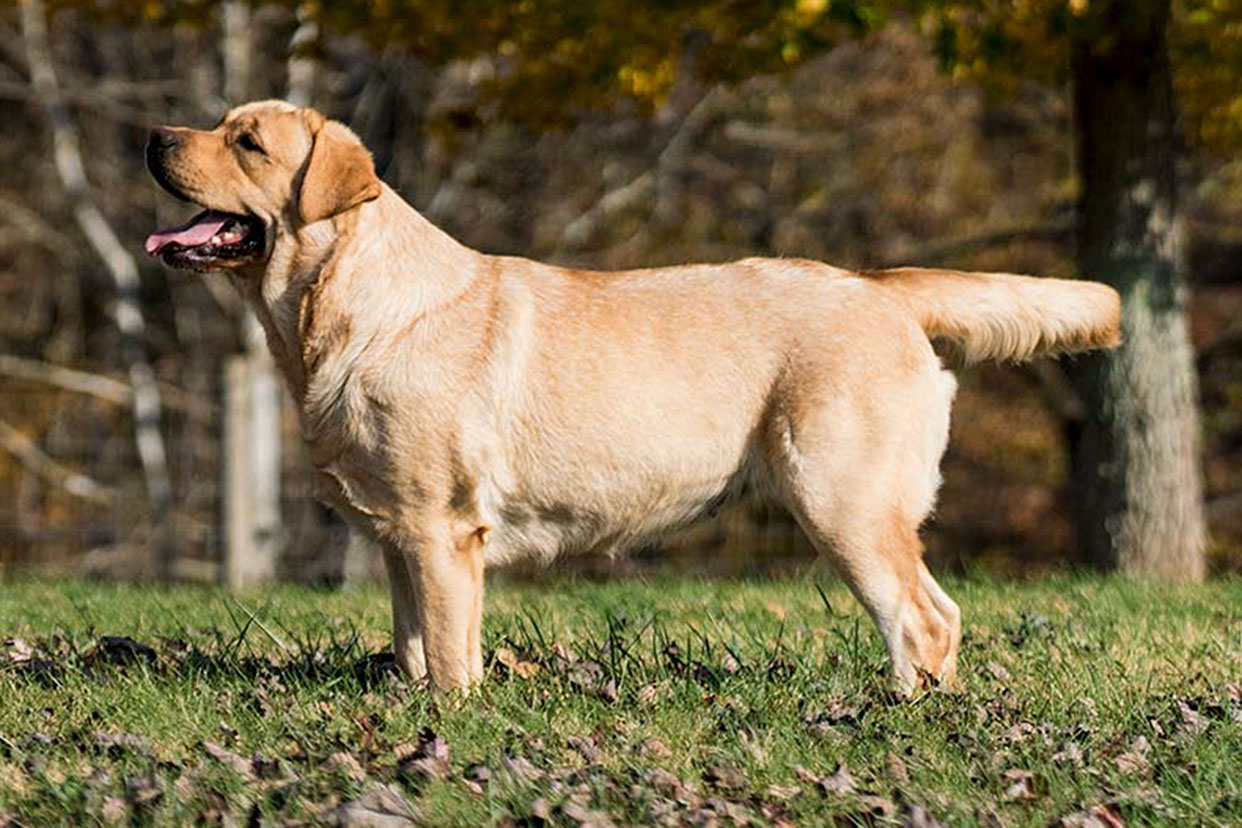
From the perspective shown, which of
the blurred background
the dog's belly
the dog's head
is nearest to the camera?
the dog's head

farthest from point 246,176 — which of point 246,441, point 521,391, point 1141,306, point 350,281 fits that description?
point 246,441

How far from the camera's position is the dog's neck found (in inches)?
236

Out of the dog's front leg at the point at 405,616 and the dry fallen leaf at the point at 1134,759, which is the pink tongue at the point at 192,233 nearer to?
the dog's front leg at the point at 405,616

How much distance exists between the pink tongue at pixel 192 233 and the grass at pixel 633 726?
1.37 meters

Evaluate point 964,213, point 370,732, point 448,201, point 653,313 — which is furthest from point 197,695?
point 964,213

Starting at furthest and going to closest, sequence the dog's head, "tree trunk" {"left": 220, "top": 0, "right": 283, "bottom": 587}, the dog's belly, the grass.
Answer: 1. "tree trunk" {"left": 220, "top": 0, "right": 283, "bottom": 587}
2. the dog's belly
3. the dog's head
4. the grass

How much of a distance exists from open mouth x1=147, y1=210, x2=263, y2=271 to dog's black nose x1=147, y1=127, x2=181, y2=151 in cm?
24

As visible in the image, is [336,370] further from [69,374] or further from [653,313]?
[69,374]

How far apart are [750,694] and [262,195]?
223cm

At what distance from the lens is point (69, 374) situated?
18.8 m

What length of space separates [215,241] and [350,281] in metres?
0.46

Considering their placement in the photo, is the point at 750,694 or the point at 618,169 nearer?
the point at 750,694

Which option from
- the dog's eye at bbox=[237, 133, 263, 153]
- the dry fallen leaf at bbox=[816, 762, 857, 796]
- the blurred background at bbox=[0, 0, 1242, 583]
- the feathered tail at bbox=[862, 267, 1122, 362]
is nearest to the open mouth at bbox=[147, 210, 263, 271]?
the dog's eye at bbox=[237, 133, 263, 153]

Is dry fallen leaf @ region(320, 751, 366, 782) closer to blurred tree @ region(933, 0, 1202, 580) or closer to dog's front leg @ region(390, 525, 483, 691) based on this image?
dog's front leg @ region(390, 525, 483, 691)
